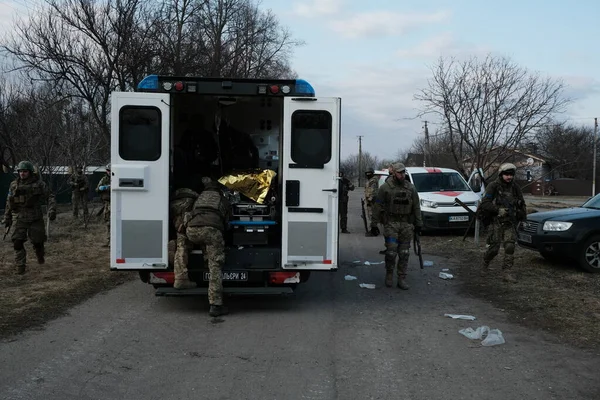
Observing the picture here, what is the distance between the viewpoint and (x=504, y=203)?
29.0 feet

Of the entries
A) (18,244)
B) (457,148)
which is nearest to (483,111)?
(457,148)

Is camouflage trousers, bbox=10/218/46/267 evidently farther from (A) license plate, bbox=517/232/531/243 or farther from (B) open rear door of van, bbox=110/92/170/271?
(A) license plate, bbox=517/232/531/243

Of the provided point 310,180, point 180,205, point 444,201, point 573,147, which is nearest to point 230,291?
point 180,205

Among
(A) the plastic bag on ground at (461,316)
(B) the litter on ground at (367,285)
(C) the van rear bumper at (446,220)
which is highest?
(C) the van rear bumper at (446,220)

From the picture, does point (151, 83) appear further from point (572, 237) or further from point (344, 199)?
point (344, 199)

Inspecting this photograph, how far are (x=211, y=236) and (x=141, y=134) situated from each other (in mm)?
1456

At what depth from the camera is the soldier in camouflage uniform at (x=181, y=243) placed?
21.8ft

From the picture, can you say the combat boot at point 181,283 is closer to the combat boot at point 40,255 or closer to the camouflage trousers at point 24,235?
the camouflage trousers at point 24,235

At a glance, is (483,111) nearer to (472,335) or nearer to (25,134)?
(472,335)

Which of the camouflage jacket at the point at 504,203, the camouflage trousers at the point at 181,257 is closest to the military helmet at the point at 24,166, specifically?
the camouflage trousers at the point at 181,257

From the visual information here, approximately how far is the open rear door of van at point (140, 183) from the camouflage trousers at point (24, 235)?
3702 mm

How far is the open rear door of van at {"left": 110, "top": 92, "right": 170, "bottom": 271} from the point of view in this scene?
21.2 feet

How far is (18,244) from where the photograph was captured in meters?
9.32

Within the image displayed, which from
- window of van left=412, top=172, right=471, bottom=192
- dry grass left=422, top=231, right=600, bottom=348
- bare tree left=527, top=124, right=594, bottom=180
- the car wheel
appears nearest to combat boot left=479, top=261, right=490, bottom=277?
dry grass left=422, top=231, right=600, bottom=348
